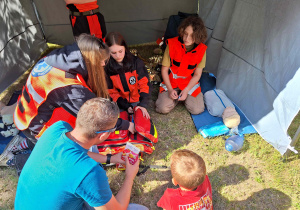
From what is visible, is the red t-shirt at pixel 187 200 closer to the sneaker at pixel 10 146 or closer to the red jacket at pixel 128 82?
the red jacket at pixel 128 82

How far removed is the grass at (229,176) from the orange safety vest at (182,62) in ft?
2.82

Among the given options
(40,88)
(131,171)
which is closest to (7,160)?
(40,88)

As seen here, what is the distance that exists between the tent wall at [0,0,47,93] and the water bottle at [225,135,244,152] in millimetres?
4003

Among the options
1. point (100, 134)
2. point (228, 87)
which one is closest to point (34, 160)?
point (100, 134)

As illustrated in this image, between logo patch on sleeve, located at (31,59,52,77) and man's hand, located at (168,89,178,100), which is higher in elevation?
logo patch on sleeve, located at (31,59,52,77)

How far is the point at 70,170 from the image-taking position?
4.26ft

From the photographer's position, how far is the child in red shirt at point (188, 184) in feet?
5.87

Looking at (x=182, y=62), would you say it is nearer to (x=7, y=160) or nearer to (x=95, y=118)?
(x=95, y=118)

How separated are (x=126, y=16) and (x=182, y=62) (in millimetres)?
2413

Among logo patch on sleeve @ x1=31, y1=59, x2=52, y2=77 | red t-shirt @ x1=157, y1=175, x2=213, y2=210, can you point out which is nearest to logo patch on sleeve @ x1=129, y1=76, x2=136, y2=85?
logo patch on sleeve @ x1=31, y1=59, x2=52, y2=77

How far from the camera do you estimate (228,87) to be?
3.92 m

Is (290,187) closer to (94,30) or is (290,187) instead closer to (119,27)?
(94,30)

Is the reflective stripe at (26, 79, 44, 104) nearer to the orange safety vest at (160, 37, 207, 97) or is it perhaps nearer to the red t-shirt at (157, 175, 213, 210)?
the red t-shirt at (157, 175, 213, 210)

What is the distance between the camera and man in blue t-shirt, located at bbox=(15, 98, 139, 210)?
→ 4.27 feet
